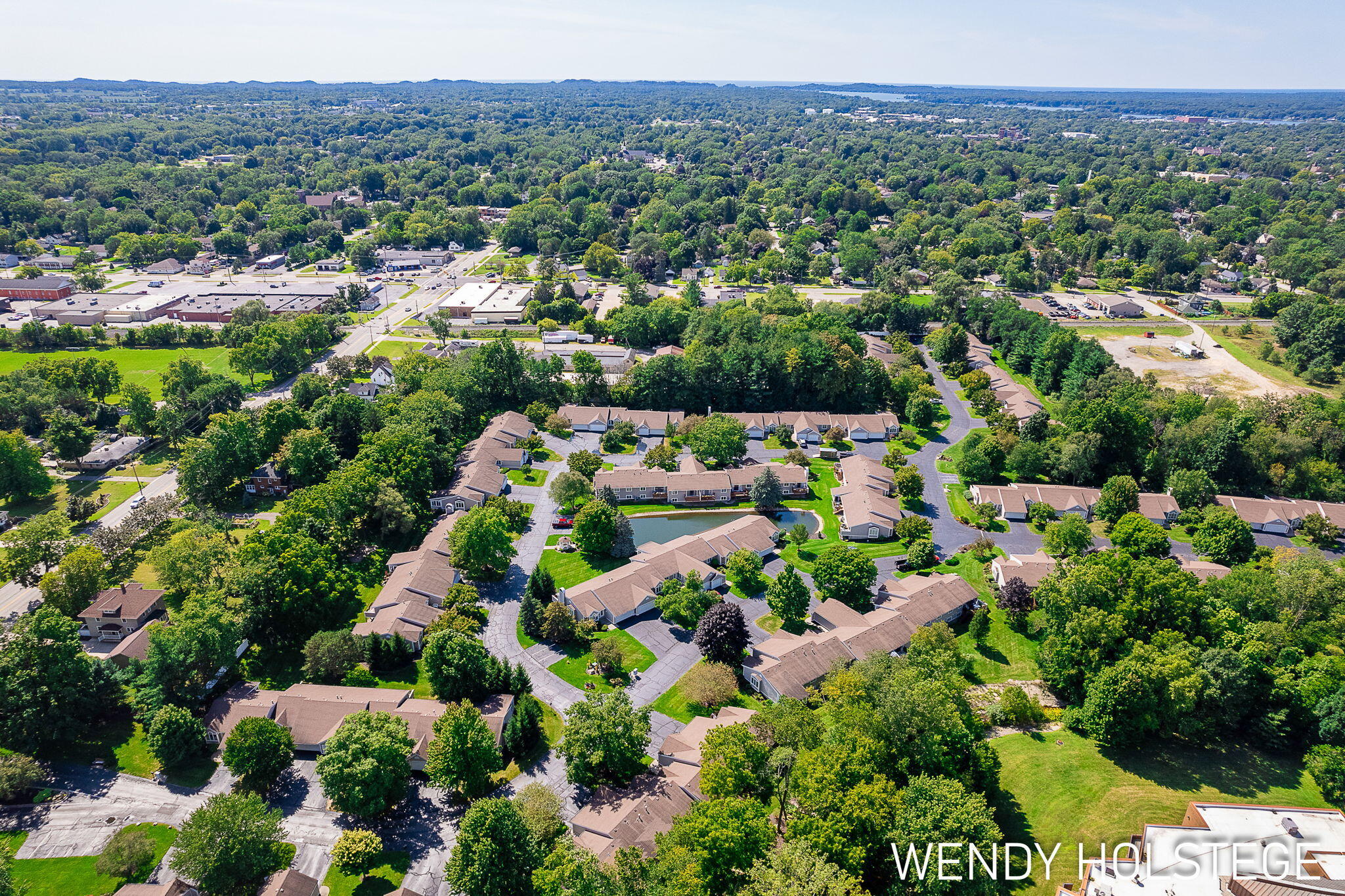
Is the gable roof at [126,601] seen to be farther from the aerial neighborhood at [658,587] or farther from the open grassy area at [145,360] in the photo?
the open grassy area at [145,360]

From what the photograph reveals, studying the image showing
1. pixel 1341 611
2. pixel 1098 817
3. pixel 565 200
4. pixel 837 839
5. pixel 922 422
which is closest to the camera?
pixel 837 839

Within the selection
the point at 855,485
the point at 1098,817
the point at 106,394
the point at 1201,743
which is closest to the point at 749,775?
the point at 1098,817

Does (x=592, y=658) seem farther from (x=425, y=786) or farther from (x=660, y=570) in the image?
(x=425, y=786)

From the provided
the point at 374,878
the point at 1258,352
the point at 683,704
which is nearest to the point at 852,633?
the point at 683,704

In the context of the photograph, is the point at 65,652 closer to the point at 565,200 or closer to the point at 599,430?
the point at 599,430

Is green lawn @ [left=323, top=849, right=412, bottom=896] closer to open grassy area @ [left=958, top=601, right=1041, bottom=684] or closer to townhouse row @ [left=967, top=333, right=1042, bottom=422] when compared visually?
open grassy area @ [left=958, top=601, right=1041, bottom=684]

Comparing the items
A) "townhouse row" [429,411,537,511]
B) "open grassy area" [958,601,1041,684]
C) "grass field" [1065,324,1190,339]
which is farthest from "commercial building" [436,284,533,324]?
"grass field" [1065,324,1190,339]

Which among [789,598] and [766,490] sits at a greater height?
[766,490]

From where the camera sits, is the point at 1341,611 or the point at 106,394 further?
the point at 106,394
